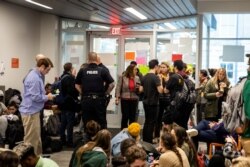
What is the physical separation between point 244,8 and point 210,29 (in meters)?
2.67

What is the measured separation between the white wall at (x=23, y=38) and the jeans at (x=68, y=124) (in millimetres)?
2215

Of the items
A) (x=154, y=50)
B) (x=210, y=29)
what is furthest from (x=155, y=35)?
(x=210, y=29)

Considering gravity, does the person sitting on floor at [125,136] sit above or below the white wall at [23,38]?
below

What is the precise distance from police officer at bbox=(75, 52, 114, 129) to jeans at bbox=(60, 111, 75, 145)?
39.6 inches

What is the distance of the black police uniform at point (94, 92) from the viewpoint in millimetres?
6996

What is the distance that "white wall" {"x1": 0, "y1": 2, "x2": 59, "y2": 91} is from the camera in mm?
9711

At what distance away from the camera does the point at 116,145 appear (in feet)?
19.0

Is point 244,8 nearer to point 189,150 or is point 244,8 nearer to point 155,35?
point 155,35

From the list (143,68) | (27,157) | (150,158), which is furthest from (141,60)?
(27,157)

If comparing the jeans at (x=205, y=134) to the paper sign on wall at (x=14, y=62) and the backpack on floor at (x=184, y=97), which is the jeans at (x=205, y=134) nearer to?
→ the backpack on floor at (x=184, y=97)

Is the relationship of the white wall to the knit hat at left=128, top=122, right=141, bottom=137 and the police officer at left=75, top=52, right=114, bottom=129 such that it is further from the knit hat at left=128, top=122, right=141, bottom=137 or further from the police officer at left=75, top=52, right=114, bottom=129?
the knit hat at left=128, top=122, right=141, bottom=137

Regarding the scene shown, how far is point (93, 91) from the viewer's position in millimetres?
7020

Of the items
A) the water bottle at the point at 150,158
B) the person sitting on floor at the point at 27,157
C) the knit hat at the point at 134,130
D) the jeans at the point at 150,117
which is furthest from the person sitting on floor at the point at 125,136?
the person sitting on floor at the point at 27,157

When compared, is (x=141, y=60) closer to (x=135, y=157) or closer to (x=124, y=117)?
(x=124, y=117)
